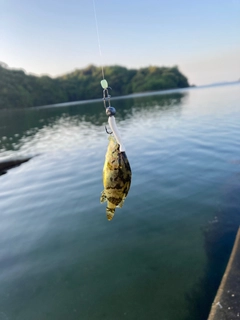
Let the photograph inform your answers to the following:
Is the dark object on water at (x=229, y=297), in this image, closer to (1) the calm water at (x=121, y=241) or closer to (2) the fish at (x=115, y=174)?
(1) the calm water at (x=121, y=241)

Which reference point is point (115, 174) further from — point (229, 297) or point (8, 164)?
point (8, 164)

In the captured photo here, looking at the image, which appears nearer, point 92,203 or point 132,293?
point 132,293

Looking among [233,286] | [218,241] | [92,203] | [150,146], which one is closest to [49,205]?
[92,203]

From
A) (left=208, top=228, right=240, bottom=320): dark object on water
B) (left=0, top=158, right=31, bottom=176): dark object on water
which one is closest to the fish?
(left=208, top=228, right=240, bottom=320): dark object on water

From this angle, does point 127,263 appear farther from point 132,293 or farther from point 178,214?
point 178,214

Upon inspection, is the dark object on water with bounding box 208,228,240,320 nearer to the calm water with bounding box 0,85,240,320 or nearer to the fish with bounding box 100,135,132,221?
the calm water with bounding box 0,85,240,320

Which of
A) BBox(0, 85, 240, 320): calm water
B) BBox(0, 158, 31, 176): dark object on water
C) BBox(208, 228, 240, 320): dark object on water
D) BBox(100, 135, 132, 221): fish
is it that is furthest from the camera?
BBox(0, 158, 31, 176): dark object on water
